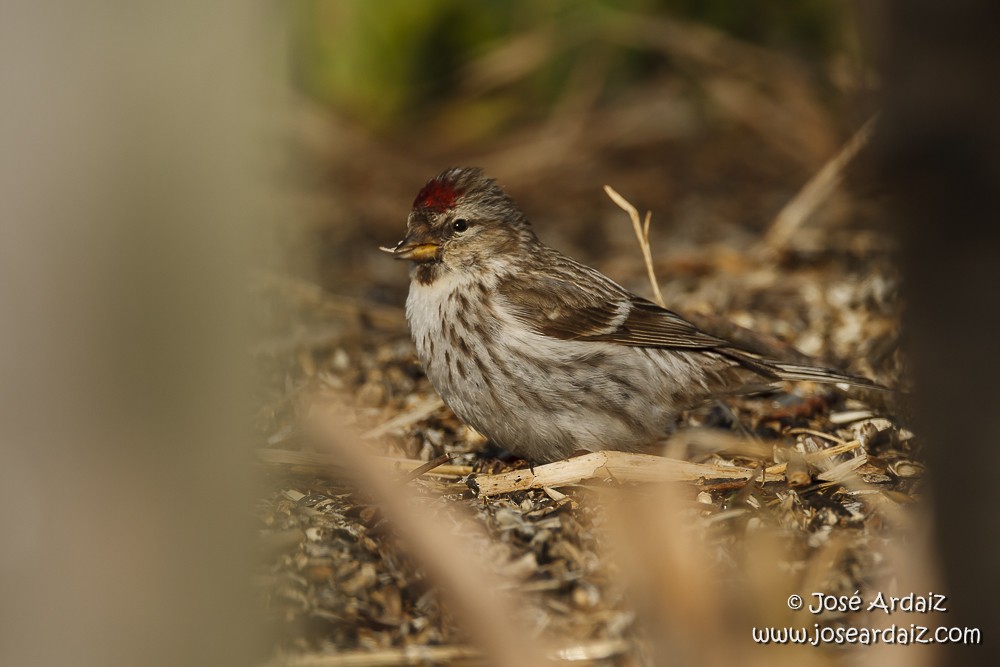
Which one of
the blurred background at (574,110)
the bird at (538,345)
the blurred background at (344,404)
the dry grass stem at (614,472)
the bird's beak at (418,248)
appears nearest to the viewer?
the blurred background at (344,404)

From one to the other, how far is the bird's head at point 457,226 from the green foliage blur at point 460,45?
4296mm

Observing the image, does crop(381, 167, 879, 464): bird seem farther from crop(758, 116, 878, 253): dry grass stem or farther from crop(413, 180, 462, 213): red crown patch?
A: crop(758, 116, 878, 253): dry grass stem

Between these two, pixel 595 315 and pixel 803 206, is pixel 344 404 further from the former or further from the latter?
pixel 803 206

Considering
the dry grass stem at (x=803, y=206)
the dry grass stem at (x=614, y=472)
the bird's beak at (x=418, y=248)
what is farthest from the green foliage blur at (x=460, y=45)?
the dry grass stem at (x=614, y=472)

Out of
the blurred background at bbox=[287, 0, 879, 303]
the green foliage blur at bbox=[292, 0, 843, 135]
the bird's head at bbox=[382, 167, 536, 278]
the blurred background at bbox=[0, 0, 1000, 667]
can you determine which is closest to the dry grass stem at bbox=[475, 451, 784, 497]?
the blurred background at bbox=[0, 0, 1000, 667]

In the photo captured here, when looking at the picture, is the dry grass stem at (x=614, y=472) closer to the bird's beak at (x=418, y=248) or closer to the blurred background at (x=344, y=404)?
the blurred background at (x=344, y=404)

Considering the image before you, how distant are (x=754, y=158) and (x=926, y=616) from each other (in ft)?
19.9

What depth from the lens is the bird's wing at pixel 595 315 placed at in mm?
3922

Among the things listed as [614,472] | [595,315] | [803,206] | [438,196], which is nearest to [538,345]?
[595,315]

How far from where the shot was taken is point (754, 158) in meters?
7.94

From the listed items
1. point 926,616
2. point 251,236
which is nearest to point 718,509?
point 926,616

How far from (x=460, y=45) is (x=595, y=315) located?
4.87 metres

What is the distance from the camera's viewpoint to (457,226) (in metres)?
3.97

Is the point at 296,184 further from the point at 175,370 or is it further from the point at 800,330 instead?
the point at 175,370
